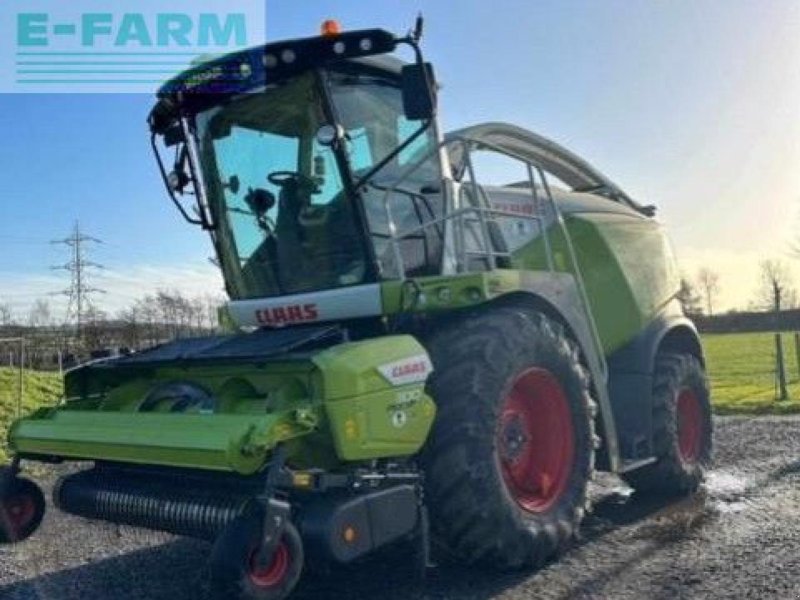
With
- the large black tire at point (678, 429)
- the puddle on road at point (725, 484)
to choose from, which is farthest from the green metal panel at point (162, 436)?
the puddle on road at point (725, 484)

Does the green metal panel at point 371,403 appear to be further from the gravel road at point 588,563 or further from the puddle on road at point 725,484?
the puddle on road at point 725,484

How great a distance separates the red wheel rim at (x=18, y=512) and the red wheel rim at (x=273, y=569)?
2153mm

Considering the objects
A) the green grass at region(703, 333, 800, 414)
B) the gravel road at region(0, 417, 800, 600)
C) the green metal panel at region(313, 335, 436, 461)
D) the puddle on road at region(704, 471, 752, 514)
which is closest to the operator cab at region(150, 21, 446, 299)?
the green metal panel at region(313, 335, 436, 461)

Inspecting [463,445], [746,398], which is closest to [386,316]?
[463,445]

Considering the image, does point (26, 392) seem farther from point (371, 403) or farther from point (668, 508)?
point (371, 403)

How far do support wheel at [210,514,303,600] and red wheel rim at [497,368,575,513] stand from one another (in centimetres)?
161

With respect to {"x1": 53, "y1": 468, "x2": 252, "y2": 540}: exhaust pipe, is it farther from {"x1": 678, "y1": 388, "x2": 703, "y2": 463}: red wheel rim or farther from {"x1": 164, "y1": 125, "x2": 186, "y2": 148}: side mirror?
{"x1": 678, "y1": 388, "x2": 703, "y2": 463}: red wheel rim

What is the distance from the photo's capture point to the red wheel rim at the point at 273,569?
3293mm

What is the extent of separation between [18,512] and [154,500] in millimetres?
1188

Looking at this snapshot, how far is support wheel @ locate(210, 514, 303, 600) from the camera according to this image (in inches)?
127

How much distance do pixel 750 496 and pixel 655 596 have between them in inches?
110

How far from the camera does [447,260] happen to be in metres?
5.24

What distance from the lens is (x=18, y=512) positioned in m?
4.80

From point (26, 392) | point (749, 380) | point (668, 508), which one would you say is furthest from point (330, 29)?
point (749, 380)
